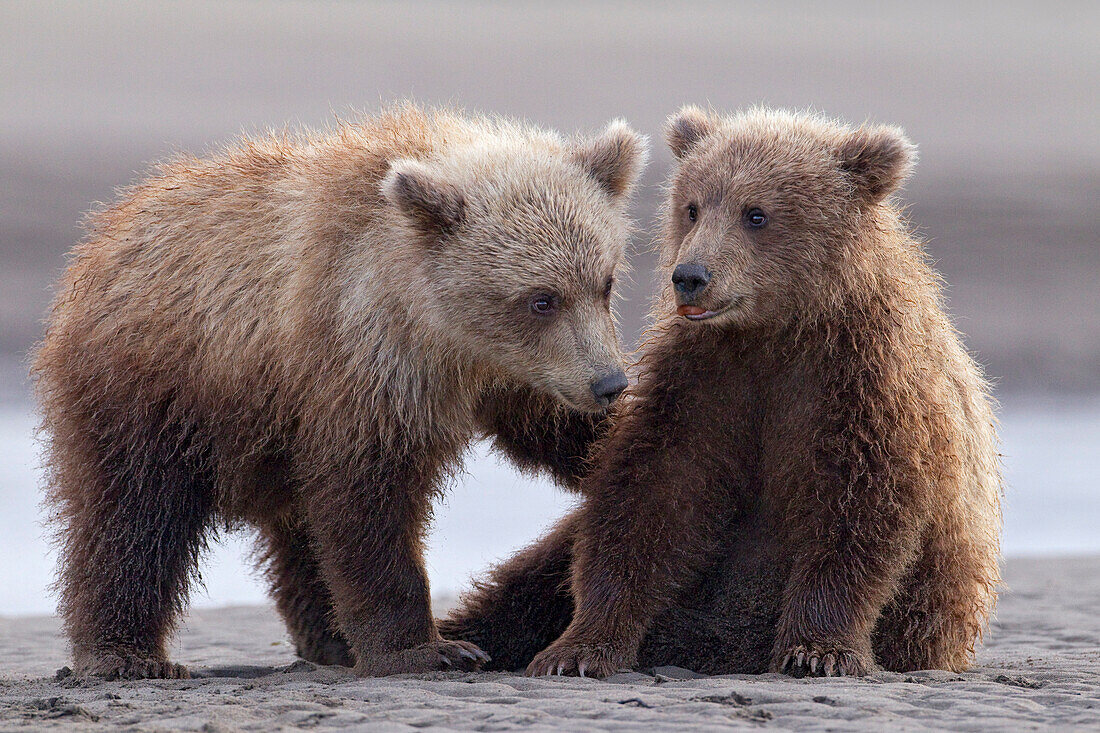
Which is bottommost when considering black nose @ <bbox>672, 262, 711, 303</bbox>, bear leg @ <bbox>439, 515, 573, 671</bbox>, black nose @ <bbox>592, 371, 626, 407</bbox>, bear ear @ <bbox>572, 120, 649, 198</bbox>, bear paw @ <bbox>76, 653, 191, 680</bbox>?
bear paw @ <bbox>76, 653, 191, 680</bbox>

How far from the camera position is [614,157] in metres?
7.04

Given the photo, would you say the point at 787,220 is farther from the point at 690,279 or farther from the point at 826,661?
the point at 826,661

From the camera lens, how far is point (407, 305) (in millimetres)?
6648

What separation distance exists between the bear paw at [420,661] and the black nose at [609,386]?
1362 mm

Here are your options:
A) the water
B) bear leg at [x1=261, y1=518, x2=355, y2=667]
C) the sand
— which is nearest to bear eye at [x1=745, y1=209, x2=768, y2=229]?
the sand

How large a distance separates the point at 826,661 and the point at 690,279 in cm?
174

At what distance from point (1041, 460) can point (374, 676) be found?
1099cm

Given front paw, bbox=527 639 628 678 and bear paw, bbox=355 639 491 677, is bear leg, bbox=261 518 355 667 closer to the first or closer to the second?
bear paw, bbox=355 639 491 677

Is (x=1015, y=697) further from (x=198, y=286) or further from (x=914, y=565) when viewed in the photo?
(x=198, y=286)

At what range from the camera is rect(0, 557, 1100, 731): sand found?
5102 mm

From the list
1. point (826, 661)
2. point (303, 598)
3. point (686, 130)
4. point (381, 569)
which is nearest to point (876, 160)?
point (686, 130)

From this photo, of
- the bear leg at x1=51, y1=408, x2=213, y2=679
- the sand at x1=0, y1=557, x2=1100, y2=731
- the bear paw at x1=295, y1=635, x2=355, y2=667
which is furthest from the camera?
the bear paw at x1=295, y1=635, x2=355, y2=667

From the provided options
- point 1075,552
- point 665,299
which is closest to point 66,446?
point 665,299

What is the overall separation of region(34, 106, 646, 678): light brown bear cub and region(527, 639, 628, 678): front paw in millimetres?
426
